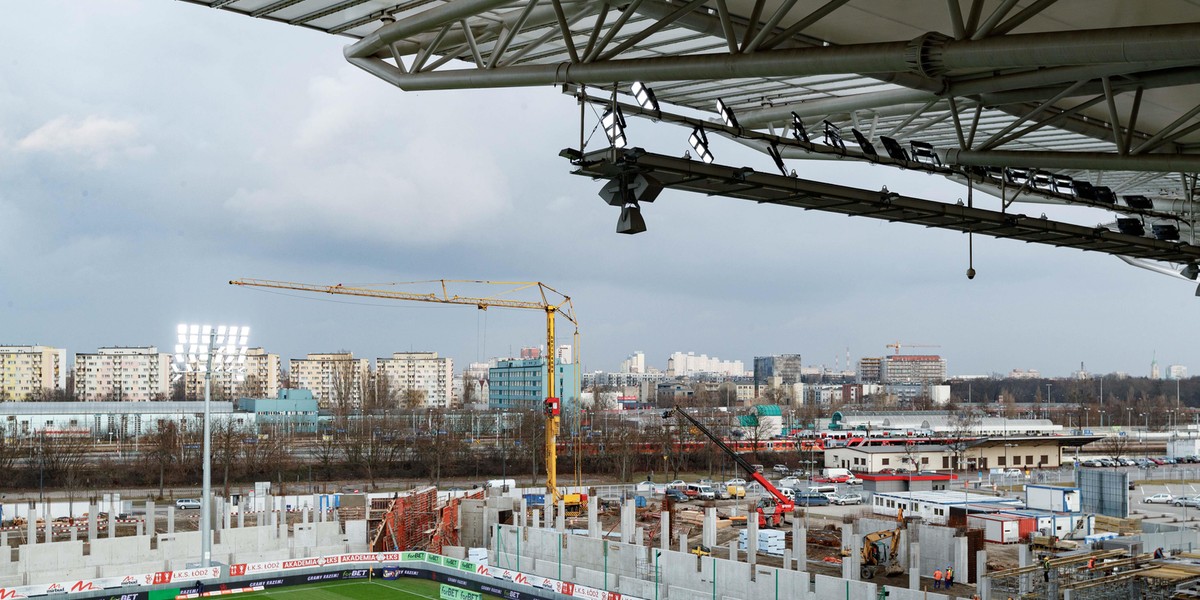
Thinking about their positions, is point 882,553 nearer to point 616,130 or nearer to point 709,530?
point 709,530

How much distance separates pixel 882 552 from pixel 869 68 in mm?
23542

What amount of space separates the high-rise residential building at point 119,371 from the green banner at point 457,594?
400 feet

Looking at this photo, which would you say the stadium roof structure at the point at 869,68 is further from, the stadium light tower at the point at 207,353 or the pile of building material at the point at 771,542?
the pile of building material at the point at 771,542

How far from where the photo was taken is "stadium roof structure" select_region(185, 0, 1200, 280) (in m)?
8.63

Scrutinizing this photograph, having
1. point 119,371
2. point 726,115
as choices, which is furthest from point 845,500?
point 119,371

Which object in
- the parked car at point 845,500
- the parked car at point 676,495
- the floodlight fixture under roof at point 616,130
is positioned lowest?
the parked car at point 676,495

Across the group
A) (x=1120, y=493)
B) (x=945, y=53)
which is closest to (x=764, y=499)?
(x=1120, y=493)

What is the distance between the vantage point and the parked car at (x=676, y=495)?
4878 centimetres

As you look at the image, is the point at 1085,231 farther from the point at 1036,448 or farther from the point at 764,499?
the point at 1036,448

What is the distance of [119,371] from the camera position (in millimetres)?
137750

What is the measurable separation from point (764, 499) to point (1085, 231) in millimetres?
29948

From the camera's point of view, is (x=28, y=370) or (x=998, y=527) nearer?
(x=998, y=527)

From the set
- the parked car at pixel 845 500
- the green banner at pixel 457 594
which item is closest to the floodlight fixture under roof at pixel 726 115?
the green banner at pixel 457 594

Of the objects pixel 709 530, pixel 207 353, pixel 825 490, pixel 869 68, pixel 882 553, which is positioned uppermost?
pixel 869 68
